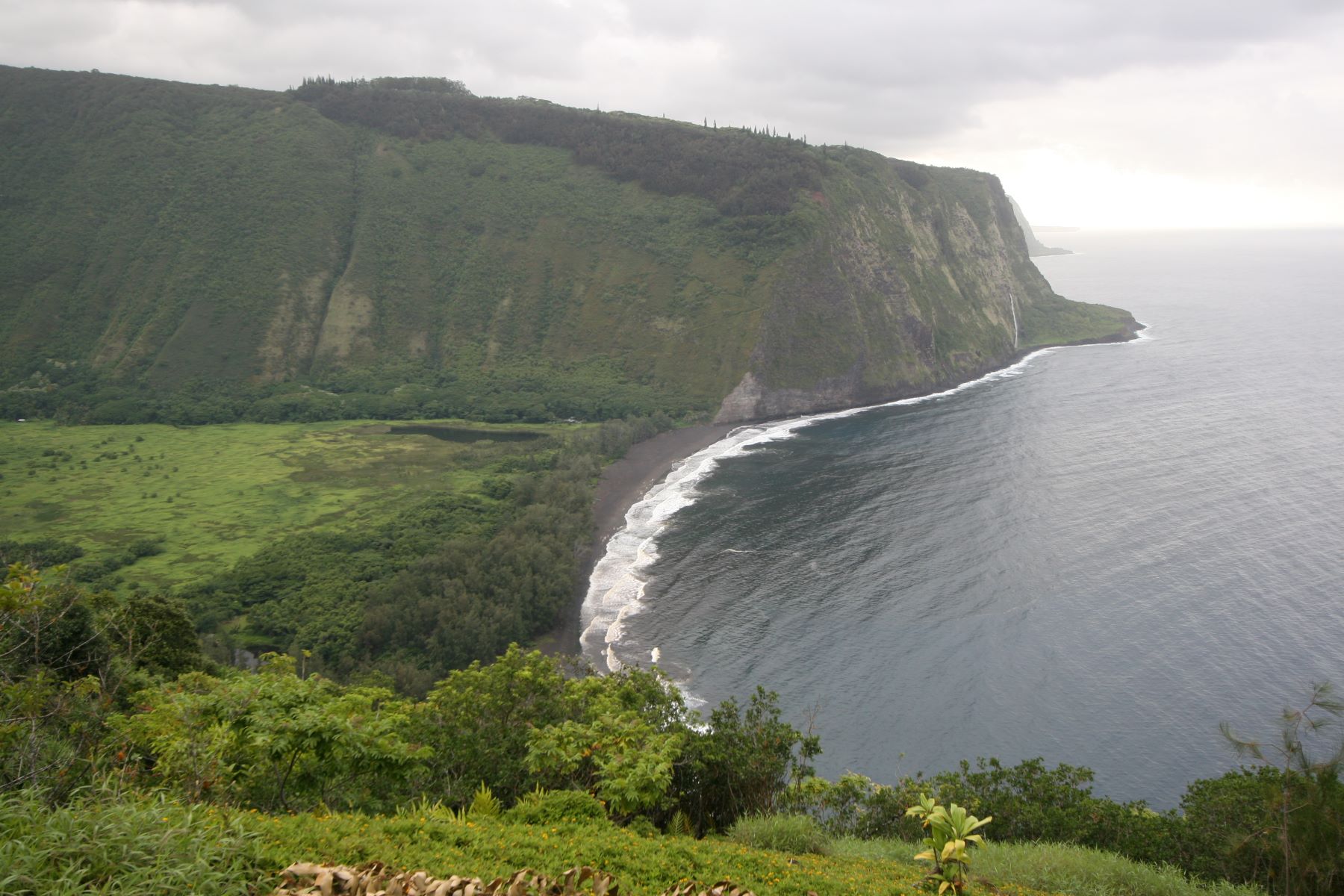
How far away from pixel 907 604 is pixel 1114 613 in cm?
1343

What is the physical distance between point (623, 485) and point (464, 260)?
74242mm

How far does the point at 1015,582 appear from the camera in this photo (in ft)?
202

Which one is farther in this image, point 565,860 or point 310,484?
point 310,484

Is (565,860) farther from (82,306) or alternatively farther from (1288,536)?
(82,306)

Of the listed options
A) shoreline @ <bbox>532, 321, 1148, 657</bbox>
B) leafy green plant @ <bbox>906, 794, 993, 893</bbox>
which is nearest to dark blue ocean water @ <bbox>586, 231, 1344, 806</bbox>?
shoreline @ <bbox>532, 321, 1148, 657</bbox>

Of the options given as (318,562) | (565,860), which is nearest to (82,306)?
(318,562)

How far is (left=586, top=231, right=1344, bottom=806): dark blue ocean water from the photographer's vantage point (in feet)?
147

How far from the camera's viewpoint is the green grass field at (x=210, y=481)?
69188mm

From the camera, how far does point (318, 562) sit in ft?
210

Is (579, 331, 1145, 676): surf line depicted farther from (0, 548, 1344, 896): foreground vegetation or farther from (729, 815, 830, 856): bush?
(729, 815, 830, 856): bush

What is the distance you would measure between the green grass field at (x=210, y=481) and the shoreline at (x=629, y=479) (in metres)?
13.2

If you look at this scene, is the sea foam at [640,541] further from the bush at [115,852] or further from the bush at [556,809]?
the bush at [115,852]

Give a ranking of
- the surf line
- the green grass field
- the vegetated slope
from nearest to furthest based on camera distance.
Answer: the surf line → the green grass field → the vegetated slope

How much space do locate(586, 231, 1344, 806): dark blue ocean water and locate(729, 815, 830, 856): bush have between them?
21398 mm
